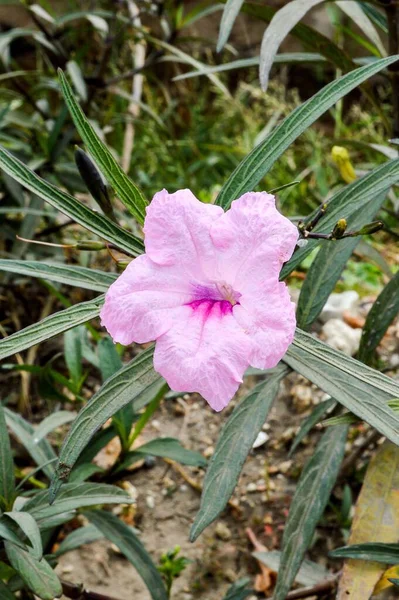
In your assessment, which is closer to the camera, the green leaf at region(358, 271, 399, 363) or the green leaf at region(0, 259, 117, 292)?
the green leaf at region(0, 259, 117, 292)

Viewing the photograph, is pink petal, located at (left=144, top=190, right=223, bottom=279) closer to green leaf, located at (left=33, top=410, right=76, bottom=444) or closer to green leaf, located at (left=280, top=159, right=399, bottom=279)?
green leaf, located at (left=280, top=159, right=399, bottom=279)

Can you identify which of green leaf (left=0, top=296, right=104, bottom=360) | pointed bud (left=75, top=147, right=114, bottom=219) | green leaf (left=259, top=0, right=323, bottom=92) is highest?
green leaf (left=259, top=0, right=323, bottom=92)

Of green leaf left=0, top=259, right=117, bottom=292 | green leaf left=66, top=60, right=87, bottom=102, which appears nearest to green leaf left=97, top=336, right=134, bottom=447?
green leaf left=0, top=259, right=117, bottom=292

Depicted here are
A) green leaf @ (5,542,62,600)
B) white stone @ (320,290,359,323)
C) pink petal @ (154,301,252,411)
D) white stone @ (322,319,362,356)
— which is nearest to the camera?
pink petal @ (154,301,252,411)

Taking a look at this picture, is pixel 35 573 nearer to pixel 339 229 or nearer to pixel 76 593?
pixel 76 593

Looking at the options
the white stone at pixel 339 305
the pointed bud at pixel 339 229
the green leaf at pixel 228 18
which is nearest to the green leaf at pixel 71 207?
the pointed bud at pixel 339 229

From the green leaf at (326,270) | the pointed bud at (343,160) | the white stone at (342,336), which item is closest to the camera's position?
the green leaf at (326,270)

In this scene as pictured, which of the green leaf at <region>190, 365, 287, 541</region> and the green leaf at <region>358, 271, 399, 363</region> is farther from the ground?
the green leaf at <region>358, 271, 399, 363</region>

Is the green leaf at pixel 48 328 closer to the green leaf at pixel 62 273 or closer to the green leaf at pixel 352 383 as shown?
the green leaf at pixel 62 273
